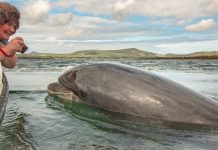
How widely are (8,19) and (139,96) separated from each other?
2.70 meters

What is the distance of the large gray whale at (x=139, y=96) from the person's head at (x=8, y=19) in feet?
7.86

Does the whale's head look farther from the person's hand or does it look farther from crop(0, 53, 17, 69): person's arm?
the person's hand

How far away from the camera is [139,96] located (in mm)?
6438

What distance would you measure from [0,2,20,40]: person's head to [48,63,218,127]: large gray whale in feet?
7.86

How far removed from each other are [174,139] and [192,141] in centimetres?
26

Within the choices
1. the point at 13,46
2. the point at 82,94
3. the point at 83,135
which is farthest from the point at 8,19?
the point at 82,94

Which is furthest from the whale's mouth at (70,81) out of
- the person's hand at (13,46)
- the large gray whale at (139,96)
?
the person's hand at (13,46)

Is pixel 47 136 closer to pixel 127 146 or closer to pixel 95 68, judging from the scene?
pixel 127 146

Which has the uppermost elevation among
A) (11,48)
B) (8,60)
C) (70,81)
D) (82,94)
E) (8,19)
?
(8,19)

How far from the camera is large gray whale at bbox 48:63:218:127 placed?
6.08m

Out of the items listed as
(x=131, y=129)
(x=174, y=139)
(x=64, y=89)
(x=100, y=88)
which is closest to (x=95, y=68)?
(x=100, y=88)

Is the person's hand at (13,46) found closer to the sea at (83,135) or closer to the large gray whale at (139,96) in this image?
the sea at (83,135)

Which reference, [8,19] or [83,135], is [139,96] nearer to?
[83,135]

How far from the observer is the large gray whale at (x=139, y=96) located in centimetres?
608
